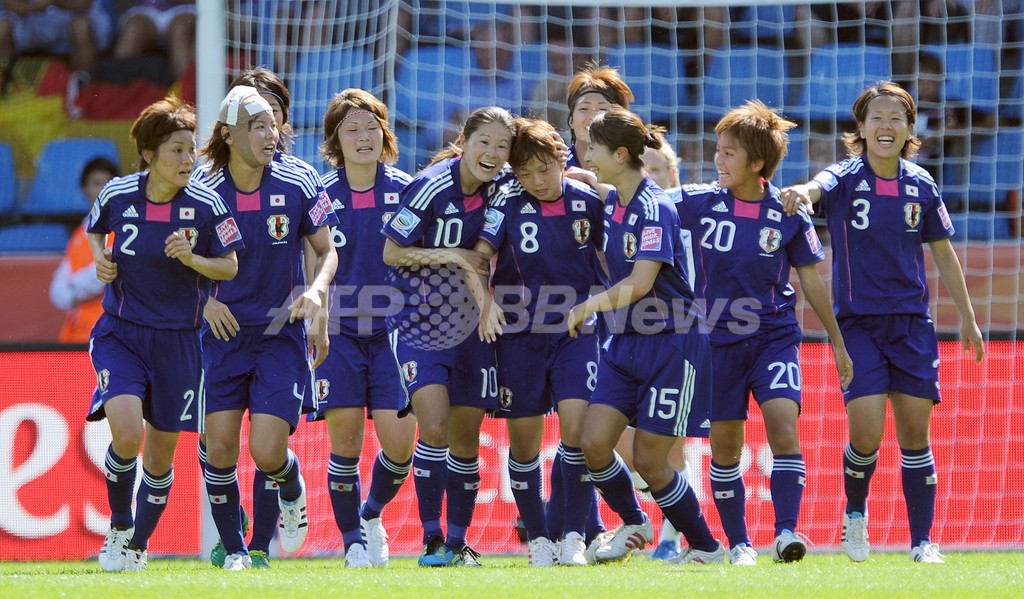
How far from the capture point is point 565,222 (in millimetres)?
5090

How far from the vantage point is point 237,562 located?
507 cm

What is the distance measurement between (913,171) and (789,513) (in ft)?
5.45

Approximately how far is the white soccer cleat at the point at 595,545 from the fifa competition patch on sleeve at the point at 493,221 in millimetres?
1469

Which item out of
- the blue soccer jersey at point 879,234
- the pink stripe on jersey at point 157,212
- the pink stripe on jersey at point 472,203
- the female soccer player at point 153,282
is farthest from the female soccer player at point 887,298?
the pink stripe on jersey at point 157,212

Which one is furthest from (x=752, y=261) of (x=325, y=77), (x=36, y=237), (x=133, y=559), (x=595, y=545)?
(x=36, y=237)

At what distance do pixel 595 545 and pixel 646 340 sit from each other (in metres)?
1.14

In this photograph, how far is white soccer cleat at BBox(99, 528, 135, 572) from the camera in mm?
5189

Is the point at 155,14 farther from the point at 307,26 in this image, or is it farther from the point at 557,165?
the point at 557,165

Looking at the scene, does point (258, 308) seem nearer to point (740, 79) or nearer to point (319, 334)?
point (319, 334)

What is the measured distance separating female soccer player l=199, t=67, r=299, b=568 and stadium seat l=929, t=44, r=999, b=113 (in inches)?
208

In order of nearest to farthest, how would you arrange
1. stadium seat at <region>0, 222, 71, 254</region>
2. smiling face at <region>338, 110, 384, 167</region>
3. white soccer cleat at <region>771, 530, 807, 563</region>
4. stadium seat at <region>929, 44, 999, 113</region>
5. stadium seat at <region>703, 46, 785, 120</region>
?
white soccer cleat at <region>771, 530, 807, 563</region>
smiling face at <region>338, 110, 384, 167</region>
stadium seat at <region>929, 44, 999, 113</region>
stadium seat at <region>703, 46, 785, 120</region>
stadium seat at <region>0, 222, 71, 254</region>

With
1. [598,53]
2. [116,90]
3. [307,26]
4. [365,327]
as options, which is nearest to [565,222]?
[365,327]

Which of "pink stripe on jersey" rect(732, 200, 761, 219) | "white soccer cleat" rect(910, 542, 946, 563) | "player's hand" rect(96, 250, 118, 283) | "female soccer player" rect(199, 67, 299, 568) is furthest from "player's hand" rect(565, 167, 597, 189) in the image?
"white soccer cleat" rect(910, 542, 946, 563)

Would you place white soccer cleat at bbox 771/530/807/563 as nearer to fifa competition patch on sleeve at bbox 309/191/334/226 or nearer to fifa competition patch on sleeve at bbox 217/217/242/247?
fifa competition patch on sleeve at bbox 309/191/334/226
